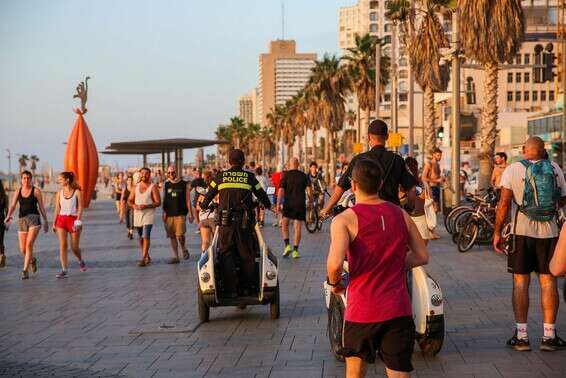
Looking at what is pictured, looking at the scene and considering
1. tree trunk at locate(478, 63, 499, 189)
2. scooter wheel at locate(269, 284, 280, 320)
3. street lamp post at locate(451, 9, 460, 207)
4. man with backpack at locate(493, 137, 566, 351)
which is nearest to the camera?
man with backpack at locate(493, 137, 566, 351)

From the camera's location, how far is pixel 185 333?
8.81 meters

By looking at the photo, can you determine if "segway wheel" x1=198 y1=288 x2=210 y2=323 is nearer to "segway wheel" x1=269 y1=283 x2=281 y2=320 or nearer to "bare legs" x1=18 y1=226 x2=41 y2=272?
"segway wheel" x1=269 y1=283 x2=281 y2=320

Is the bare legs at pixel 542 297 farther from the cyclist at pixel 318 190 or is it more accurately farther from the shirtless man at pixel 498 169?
the cyclist at pixel 318 190

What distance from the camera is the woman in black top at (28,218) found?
14141mm

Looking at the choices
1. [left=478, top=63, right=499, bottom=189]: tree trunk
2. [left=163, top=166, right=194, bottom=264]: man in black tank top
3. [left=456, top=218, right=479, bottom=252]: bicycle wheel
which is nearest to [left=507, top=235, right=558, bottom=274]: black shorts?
[left=456, top=218, right=479, bottom=252]: bicycle wheel

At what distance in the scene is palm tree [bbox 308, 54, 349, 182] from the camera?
66.7m

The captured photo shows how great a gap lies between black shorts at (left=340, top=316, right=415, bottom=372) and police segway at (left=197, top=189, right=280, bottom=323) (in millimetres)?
4435

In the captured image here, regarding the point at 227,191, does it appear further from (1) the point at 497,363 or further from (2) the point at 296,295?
(1) the point at 497,363

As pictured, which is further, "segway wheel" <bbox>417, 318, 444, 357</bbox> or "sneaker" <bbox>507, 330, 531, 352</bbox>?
"sneaker" <bbox>507, 330, 531, 352</bbox>

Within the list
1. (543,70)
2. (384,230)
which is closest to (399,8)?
(543,70)

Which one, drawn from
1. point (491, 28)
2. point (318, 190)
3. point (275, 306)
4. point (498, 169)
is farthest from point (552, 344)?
point (491, 28)

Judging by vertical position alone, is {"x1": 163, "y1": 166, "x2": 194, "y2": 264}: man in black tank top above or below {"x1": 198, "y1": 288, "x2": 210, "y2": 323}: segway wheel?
above

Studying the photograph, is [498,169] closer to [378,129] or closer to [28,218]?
[28,218]

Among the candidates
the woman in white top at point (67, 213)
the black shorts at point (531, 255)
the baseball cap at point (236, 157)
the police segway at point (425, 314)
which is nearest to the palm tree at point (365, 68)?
the woman in white top at point (67, 213)
